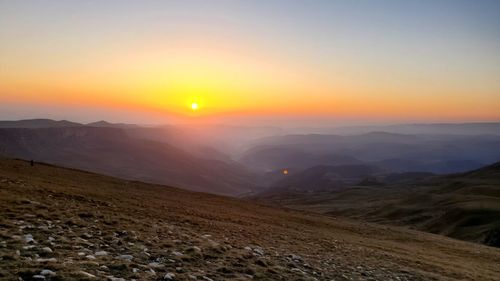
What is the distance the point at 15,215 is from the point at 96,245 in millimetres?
5022

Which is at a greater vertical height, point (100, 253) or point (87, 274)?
point (87, 274)

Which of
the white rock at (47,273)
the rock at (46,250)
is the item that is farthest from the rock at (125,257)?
the white rock at (47,273)

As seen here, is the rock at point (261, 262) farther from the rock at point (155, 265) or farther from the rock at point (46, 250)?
the rock at point (46, 250)

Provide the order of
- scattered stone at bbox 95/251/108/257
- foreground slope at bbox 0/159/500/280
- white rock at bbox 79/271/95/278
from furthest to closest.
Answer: scattered stone at bbox 95/251/108/257
foreground slope at bbox 0/159/500/280
white rock at bbox 79/271/95/278

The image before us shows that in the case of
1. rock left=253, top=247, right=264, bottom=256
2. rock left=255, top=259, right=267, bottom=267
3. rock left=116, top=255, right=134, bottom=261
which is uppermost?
rock left=116, top=255, right=134, bottom=261

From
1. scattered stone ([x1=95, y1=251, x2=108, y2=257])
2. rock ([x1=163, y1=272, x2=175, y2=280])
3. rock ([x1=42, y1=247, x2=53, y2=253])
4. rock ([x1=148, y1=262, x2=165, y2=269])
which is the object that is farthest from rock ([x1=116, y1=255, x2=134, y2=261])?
rock ([x1=42, y1=247, x2=53, y2=253])

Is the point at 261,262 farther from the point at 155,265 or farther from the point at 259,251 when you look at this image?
the point at 155,265

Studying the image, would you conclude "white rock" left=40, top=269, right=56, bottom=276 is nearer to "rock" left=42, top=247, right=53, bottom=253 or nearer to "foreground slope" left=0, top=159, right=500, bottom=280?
"foreground slope" left=0, top=159, right=500, bottom=280

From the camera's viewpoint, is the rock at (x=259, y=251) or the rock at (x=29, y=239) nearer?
the rock at (x=29, y=239)

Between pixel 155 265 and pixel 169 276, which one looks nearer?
pixel 169 276

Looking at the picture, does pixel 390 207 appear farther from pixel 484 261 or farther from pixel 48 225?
pixel 48 225

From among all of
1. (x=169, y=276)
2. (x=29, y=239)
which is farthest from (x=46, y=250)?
(x=169, y=276)

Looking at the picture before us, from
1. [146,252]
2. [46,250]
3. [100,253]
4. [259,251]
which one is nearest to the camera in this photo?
[46,250]

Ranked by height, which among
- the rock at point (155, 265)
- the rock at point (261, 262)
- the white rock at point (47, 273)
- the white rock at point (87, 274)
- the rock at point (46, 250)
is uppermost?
the white rock at point (47, 273)
